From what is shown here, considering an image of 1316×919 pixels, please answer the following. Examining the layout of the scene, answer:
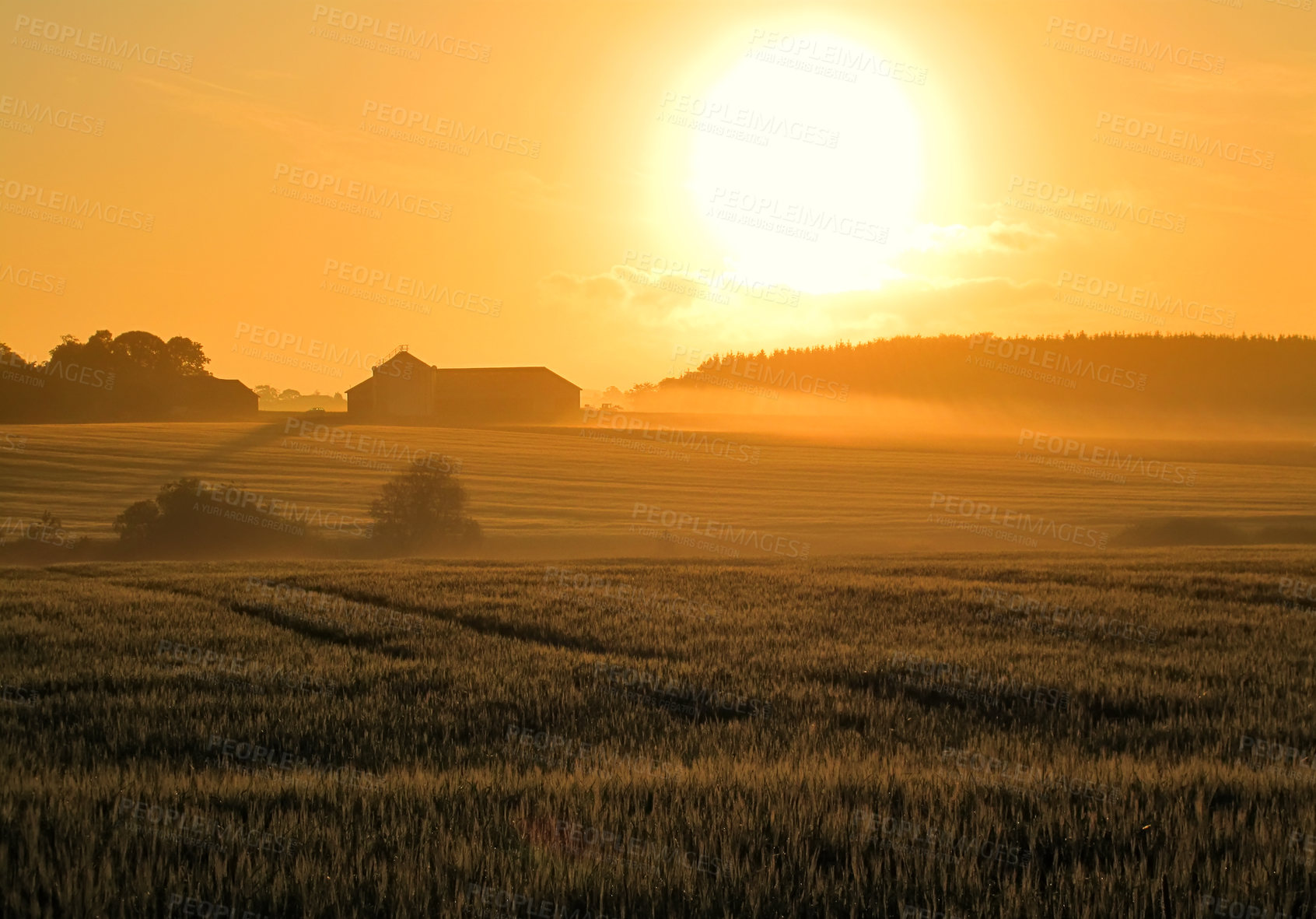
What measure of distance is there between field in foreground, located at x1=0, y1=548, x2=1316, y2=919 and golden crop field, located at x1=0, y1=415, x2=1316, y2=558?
91.4 ft

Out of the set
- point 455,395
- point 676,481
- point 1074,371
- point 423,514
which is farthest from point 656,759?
point 1074,371

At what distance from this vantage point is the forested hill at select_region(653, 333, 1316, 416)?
14100 cm

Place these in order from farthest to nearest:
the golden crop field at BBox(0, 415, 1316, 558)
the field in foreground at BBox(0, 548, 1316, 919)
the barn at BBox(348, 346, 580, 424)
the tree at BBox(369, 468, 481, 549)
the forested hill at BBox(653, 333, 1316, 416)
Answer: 1. the forested hill at BBox(653, 333, 1316, 416)
2. the barn at BBox(348, 346, 580, 424)
3. the golden crop field at BBox(0, 415, 1316, 558)
4. the tree at BBox(369, 468, 481, 549)
5. the field in foreground at BBox(0, 548, 1316, 919)

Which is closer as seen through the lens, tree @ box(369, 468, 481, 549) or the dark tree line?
tree @ box(369, 468, 481, 549)

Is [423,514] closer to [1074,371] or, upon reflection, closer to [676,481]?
[676,481]

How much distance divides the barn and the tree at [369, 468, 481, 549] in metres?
51.9

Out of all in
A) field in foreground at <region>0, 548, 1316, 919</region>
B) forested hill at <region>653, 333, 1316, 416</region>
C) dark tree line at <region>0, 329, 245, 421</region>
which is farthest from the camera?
forested hill at <region>653, 333, 1316, 416</region>

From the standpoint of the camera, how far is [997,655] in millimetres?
12383

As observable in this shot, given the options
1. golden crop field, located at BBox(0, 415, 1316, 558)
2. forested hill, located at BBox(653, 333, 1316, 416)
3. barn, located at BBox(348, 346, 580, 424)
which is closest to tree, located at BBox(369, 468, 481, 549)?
golden crop field, located at BBox(0, 415, 1316, 558)

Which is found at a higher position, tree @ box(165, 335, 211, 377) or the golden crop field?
tree @ box(165, 335, 211, 377)

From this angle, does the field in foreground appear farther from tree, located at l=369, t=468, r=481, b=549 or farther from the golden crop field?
tree, located at l=369, t=468, r=481, b=549

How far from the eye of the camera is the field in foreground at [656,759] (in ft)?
14.4

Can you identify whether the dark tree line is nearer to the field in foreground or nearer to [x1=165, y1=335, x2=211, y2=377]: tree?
[x1=165, y1=335, x2=211, y2=377]: tree

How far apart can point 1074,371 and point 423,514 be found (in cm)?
13818
